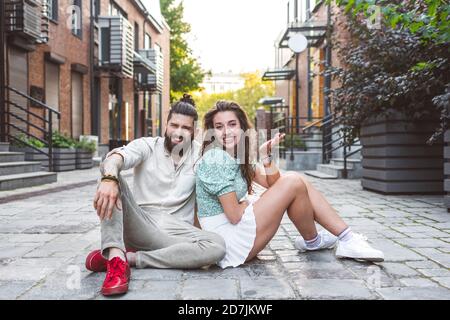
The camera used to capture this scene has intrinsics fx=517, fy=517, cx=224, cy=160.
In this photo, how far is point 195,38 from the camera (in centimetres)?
3509

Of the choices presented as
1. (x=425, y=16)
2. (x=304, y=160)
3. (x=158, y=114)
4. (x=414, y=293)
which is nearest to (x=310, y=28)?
(x=304, y=160)

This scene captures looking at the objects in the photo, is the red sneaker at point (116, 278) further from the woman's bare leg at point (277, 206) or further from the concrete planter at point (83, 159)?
the concrete planter at point (83, 159)

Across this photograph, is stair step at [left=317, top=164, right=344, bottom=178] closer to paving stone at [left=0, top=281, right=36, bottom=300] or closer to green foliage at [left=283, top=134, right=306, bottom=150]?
green foliage at [left=283, top=134, right=306, bottom=150]

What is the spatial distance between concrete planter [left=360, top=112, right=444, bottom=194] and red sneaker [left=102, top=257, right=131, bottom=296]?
556 cm

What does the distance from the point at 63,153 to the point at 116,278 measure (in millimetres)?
11309

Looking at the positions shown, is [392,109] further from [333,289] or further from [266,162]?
[333,289]

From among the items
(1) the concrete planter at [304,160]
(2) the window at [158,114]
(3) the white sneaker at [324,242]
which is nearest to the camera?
(3) the white sneaker at [324,242]

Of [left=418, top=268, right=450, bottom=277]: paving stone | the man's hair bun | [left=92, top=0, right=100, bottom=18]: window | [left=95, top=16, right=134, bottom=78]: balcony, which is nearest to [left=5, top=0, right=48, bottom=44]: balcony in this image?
[left=95, top=16, right=134, bottom=78]: balcony

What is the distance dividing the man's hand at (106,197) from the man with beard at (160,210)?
0.35 ft

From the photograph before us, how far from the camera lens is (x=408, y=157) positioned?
24.8ft

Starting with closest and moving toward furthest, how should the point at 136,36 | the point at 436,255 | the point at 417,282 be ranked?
the point at 417,282 → the point at 436,255 → the point at 136,36

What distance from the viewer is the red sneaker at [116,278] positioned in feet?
8.96

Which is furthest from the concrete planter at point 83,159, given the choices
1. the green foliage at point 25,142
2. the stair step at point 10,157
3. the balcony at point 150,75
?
the balcony at point 150,75

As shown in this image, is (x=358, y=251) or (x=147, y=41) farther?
(x=147, y=41)
